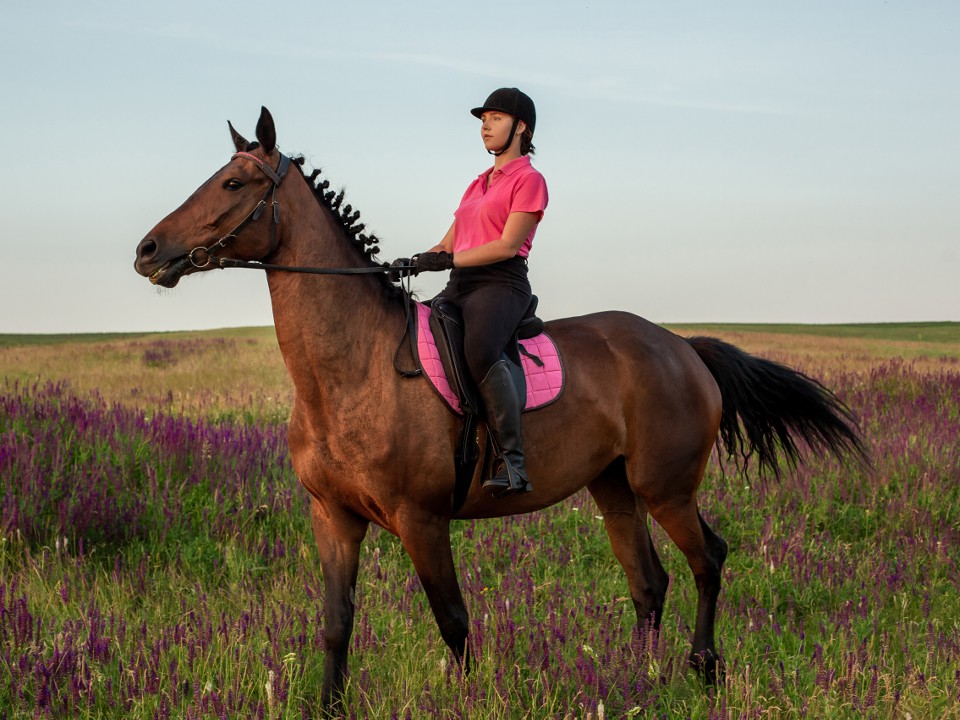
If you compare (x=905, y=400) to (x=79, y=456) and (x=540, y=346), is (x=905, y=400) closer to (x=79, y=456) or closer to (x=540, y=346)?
(x=540, y=346)

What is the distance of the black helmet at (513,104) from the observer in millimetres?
4609

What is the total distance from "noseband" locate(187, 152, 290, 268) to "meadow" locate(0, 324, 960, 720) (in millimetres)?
1968

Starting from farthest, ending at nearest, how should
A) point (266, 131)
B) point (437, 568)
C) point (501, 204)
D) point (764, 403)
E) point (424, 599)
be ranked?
1. point (764, 403)
2. point (424, 599)
3. point (501, 204)
4. point (437, 568)
5. point (266, 131)

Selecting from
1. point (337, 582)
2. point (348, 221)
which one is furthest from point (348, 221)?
point (337, 582)

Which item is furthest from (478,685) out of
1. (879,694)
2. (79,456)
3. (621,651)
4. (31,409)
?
(31,409)

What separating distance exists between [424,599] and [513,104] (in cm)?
320

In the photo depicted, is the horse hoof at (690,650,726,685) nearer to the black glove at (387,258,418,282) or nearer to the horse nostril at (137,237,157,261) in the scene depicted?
the black glove at (387,258,418,282)

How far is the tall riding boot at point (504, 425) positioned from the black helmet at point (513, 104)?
137 centimetres

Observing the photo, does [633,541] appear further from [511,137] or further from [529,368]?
[511,137]

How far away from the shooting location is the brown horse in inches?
157

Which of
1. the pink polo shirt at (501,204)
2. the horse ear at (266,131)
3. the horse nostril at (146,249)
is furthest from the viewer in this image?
the pink polo shirt at (501,204)

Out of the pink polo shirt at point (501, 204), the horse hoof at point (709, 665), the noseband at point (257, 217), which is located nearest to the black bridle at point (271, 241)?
the noseband at point (257, 217)

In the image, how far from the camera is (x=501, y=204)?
14.9 ft

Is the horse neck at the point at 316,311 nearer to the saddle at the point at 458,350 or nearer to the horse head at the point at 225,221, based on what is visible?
the horse head at the point at 225,221
